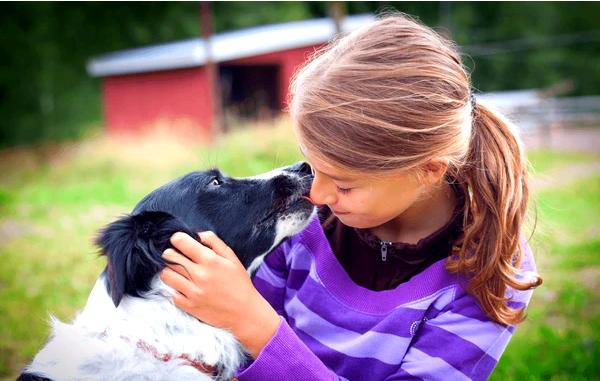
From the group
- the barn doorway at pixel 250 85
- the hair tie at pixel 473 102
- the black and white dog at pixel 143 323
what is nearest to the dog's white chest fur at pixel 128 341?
the black and white dog at pixel 143 323

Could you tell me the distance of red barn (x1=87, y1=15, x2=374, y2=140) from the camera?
14.9 metres

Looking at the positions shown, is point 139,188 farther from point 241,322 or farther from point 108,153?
point 241,322

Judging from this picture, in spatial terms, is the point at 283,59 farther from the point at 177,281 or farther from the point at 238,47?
the point at 177,281

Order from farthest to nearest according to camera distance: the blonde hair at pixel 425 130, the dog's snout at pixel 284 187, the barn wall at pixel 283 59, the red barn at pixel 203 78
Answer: the barn wall at pixel 283 59 → the red barn at pixel 203 78 → the dog's snout at pixel 284 187 → the blonde hair at pixel 425 130

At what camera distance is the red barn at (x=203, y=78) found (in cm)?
1485

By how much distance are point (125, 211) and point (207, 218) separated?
212 cm

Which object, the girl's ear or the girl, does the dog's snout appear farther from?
the girl's ear

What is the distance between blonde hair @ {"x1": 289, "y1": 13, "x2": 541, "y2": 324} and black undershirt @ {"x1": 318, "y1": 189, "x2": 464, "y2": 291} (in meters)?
0.08

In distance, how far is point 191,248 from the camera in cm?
175

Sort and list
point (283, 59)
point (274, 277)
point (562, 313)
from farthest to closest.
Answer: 1. point (283, 59)
2. point (562, 313)
3. point (274, 277)

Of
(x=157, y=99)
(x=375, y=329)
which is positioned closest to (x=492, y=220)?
(x=375, y=329)

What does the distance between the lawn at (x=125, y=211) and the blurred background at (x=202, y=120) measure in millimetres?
20

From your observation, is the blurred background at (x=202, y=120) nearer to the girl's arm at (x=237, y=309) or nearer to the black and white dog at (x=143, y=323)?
the black and white dog at (x=143, y=323)

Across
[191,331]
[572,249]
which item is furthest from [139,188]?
[191,331]
